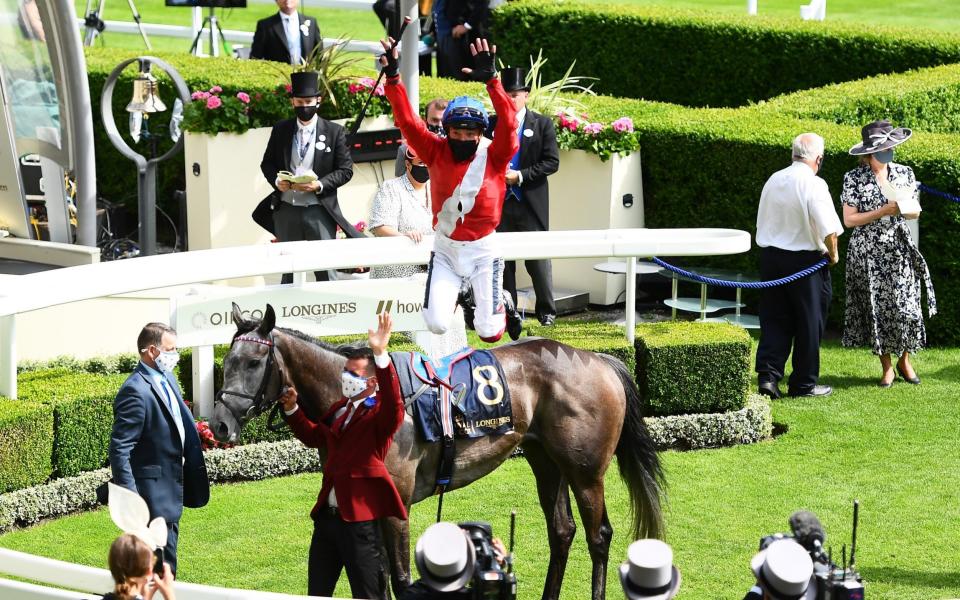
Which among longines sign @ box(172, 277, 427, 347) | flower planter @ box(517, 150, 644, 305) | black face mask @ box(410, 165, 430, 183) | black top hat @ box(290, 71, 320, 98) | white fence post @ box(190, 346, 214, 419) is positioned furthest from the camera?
flower planter @ box(517, 150, 644, 305)

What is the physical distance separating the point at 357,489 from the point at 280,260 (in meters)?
2.67

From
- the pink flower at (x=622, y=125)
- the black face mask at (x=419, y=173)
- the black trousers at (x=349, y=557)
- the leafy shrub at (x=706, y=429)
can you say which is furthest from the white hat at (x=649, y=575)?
the pink flower at (x=622, y=125)

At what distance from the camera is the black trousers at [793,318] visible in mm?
10586

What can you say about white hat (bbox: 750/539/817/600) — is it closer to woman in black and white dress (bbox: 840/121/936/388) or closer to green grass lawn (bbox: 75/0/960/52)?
woman in black and white dress (bbox: 840/121/936/388)

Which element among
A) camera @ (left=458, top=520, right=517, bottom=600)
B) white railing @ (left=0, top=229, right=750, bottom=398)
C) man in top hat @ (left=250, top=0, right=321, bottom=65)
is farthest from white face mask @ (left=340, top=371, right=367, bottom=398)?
man in top hat @ (left=250, top=0, right=321, bottom=65)

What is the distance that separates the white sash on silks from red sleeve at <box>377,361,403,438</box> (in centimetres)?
128

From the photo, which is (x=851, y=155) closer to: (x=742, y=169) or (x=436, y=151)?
(x=742, y=169)

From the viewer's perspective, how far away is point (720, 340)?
32.9ft

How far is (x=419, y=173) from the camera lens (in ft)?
31.7

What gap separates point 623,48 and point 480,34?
1652 millimetres

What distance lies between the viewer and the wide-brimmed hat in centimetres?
1071

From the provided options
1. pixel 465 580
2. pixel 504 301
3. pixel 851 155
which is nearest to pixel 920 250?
pixel 851 155

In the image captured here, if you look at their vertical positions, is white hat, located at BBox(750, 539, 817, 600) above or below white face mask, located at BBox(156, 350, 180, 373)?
below

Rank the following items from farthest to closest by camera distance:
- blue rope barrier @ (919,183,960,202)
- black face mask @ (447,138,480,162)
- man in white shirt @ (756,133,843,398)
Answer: blue rope barrier @ (919,183,960,202) → man in white shirt @ (756,133,843,398) → black face mask @ (447,138,480,162)
